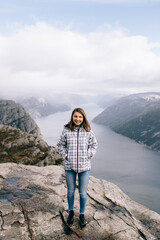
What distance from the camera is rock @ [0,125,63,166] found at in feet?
160

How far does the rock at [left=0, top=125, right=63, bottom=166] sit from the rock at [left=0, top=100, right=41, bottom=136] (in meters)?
85.0

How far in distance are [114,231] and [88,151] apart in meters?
4.58

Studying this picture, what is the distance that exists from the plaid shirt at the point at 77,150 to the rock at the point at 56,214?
3228 millimetres

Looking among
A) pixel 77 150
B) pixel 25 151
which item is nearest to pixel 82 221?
pixel 77 150

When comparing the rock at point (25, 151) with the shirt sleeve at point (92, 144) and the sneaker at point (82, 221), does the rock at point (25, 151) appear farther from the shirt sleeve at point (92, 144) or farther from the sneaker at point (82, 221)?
the shirt sleeve at point (92, 144)

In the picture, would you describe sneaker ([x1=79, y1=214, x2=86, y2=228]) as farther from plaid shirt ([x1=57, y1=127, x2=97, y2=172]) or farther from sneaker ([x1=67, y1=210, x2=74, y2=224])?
plaid shirt ([x1=57, y1=127, x2=97, y2=172])

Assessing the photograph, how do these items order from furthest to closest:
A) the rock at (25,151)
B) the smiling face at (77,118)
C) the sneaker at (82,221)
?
1. the rock at (25,151)
2. the sneaker at (82,221)
3. the smiling face at (77,118)

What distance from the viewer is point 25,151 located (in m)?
52.1

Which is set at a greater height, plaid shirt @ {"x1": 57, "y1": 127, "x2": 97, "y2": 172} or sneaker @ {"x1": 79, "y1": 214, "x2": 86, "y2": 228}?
plaid shirt @ {"x1": 57, "y1": 127, "x2": 97, "y2": 172}

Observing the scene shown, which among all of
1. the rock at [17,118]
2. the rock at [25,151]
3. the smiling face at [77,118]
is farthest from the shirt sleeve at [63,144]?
the rock at [17,118]

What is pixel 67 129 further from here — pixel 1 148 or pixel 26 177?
pixel 1 148

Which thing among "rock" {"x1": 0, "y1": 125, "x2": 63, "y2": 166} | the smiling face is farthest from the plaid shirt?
"rock" {"x1": 0, "y1": 125, "x2": 63, "y2": 166}

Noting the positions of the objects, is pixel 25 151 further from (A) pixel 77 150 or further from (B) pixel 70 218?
(A) pixel 77 150

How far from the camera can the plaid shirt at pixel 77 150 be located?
26.4 ft
